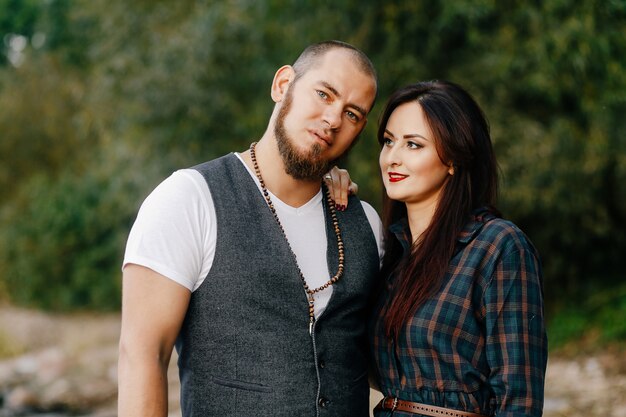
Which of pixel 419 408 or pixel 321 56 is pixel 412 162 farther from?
pixel 419 408

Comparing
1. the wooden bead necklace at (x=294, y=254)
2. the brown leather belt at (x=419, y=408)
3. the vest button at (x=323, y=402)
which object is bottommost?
the brown leather belt at (x=419, y=408)

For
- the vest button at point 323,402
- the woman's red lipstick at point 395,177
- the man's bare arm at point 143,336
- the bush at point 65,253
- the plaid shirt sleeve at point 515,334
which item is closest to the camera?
the man's bare arm at point 143,336

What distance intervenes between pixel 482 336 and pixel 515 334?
0.11 meters

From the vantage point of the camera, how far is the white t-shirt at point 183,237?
1.77 m

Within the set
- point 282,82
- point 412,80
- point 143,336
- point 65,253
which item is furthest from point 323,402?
point 65,253

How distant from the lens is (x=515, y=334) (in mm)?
1859

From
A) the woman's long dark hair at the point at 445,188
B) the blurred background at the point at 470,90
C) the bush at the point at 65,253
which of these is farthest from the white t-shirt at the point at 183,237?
the bush at the point at 65,253

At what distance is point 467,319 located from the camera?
1939 mm

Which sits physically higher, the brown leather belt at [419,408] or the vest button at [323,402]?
the vest button at [323,402]

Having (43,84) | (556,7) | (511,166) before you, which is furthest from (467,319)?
(43,84)

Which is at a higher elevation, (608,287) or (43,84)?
(43,84)

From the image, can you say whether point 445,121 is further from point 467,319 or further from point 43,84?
point 43,84

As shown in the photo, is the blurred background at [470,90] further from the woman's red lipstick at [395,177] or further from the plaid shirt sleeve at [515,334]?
the plaid shirt sleeve at [515,334]

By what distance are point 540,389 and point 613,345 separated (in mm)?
4882
